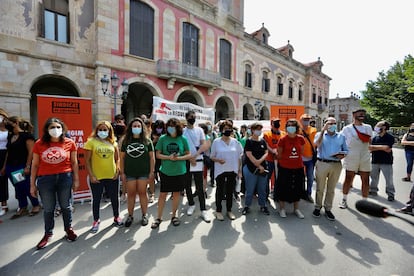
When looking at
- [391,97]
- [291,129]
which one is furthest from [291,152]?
[391,97]

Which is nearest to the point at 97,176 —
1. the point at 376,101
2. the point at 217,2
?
the point at 217,2

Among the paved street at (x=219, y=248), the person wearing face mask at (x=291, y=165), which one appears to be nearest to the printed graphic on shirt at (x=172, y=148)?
the paved street at (x=219, y=248)

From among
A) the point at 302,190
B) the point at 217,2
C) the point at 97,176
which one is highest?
the point at 217,2

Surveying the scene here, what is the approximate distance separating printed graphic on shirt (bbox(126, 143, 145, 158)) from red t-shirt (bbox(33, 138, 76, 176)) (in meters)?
0.86

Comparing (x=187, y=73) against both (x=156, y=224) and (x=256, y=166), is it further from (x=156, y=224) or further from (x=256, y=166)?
(x=156, y=224)

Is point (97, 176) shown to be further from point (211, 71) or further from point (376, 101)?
point (376, 101)

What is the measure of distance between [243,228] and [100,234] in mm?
2320

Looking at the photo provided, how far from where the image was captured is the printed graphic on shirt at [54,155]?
2904 millimetres

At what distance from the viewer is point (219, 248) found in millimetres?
2969

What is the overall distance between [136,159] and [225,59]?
1572cm

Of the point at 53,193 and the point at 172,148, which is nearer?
the point at 53,193

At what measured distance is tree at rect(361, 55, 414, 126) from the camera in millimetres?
20547

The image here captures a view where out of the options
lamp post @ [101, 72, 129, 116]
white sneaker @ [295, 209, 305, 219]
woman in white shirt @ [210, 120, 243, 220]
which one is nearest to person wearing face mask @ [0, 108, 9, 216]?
woman in white shirt @ [210, 120, 243, 220]

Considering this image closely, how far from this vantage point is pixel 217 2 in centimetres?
1605
